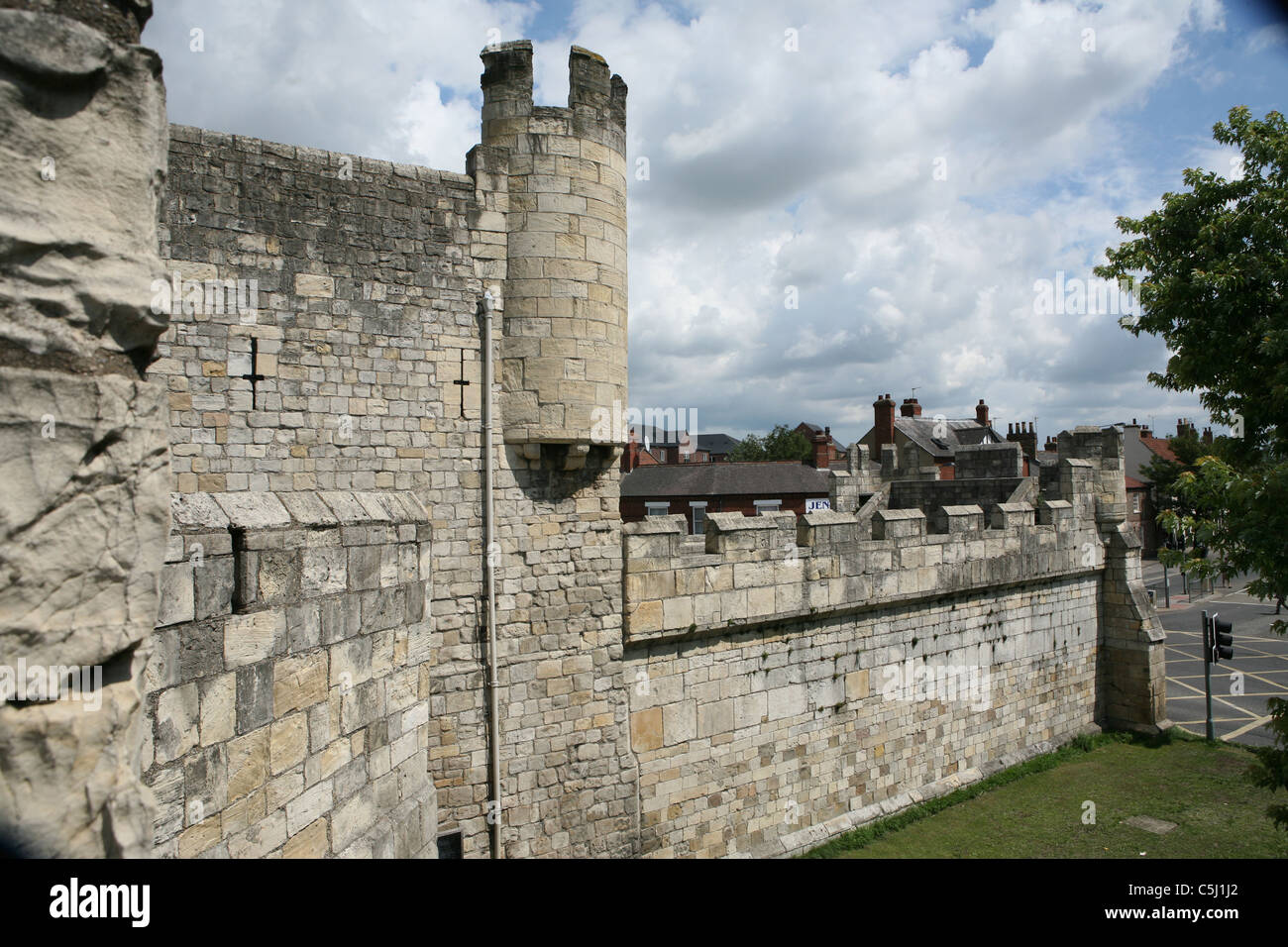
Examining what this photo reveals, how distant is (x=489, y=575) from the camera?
27.3 feet

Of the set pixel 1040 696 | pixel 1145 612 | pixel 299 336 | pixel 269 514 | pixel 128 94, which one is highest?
pixel 299 336

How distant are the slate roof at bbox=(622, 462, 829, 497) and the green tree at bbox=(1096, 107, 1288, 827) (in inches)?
977

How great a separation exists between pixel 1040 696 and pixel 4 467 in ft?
52.4

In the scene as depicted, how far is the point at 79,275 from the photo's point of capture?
1.94 meters

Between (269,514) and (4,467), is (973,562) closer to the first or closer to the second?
(269,514)

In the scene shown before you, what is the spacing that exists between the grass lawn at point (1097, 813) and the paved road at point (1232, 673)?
4.92 feet

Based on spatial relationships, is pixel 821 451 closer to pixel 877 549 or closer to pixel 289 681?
pixel 877 549

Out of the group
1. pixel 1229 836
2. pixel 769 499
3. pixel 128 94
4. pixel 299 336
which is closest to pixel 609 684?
pixel 299 336

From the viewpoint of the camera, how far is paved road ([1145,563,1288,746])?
53.5 feet

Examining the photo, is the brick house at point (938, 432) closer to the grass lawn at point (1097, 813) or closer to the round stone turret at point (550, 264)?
the grass lawn at point (1097, 813)

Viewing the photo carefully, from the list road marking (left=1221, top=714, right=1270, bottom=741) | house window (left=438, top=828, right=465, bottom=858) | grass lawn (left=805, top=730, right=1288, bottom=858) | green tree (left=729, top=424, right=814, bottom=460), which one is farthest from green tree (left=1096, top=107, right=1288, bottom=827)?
green tree (left=729, top=424, right=814, bottom=460)

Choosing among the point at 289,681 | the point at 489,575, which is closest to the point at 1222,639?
the point at 489,575
